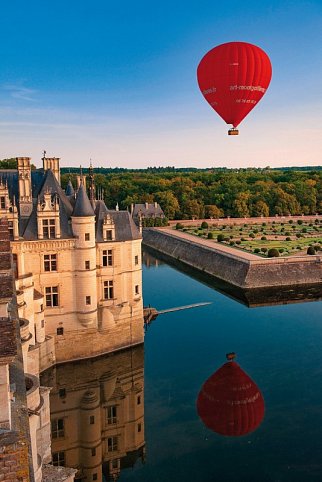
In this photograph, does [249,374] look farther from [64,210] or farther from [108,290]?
[64,210]

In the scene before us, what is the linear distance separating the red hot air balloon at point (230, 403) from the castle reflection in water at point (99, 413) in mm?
2546

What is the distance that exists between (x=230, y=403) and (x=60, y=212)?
11005 mm

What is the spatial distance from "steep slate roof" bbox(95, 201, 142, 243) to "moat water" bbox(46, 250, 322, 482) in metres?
5.66

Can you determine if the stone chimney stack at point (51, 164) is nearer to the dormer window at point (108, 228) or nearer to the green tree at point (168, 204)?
the dormer window at point (108, 228)

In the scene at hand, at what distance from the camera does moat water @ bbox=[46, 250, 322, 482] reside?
50.9 ft

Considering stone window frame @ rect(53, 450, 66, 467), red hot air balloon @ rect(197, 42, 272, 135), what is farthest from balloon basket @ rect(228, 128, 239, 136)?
stone window frame @ rect(53, 450, 66, 467)

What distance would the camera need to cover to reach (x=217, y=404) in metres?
19.9

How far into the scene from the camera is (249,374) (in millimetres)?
21953

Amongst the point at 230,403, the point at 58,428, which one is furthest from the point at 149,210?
the point at 58,428

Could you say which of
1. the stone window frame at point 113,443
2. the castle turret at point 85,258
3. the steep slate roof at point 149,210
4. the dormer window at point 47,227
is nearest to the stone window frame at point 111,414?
the stone window frame at point 113,443

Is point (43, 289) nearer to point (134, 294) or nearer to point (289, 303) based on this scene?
point (134, 294)

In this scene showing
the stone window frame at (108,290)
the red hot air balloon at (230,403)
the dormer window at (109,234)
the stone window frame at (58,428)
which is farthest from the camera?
the stone window frame at (108,290)

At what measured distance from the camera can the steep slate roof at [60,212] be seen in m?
22.0

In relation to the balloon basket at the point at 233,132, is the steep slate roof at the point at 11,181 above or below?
below
